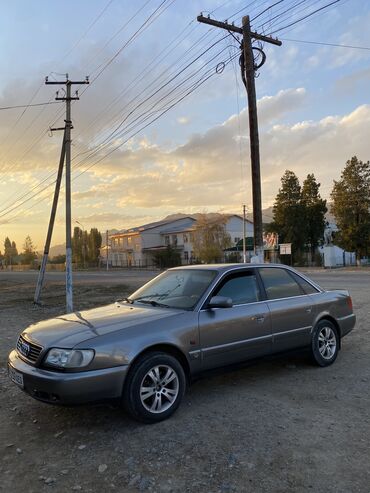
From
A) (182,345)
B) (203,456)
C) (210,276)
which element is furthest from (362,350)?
(203,456)

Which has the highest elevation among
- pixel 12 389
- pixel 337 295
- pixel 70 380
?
pixel 337 295

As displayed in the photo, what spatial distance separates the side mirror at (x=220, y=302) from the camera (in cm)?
491

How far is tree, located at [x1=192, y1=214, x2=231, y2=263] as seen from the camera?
198 feet

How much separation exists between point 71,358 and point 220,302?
1.69 m

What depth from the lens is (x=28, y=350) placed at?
15.0 feet

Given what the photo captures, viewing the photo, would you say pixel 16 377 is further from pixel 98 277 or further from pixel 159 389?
pixel 98 277

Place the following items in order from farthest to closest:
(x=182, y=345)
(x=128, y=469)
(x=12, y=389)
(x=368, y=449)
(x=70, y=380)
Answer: (x=12, y=389) < (x=182, y=345) < (x=70, y=380) < (x=368, y=449) < (x=128, y=469)

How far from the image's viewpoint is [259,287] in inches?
226

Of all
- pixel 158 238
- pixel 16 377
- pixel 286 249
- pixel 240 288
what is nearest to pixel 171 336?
pixel 240 288

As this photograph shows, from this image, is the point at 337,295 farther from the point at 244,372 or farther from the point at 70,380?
the point at 70,380

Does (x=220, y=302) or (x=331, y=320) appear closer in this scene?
(x=220, y=302)

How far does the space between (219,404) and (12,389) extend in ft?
9.19

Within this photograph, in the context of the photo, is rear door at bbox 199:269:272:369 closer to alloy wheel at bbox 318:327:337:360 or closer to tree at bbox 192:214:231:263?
alloy wheel at bbox 318:327:337:360

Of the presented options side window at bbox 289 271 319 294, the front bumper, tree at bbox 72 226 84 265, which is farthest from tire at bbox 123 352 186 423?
tree at bbox 72 226 84 265
